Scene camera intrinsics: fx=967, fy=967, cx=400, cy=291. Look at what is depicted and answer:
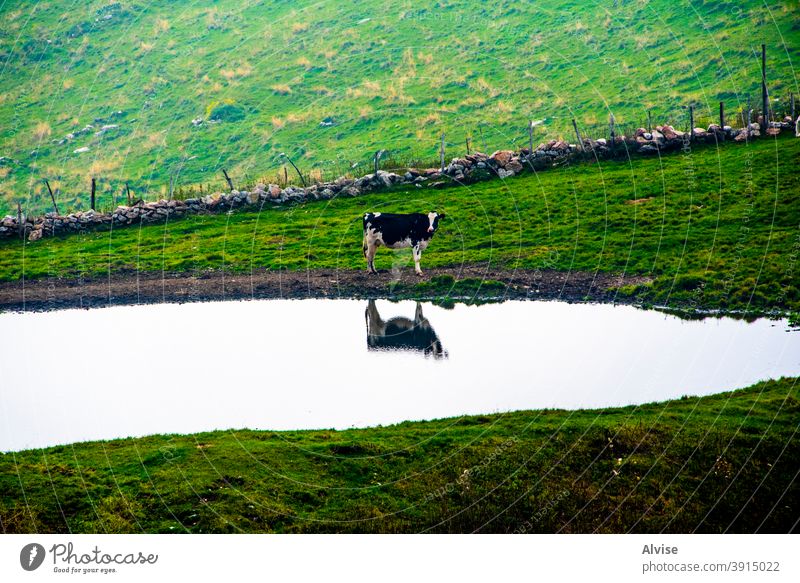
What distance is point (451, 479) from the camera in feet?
59.8

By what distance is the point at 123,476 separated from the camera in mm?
18594

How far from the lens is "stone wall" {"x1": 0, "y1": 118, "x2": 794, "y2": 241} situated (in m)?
43.5

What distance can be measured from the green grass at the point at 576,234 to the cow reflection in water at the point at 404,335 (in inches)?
240

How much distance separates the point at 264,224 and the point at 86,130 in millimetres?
31516

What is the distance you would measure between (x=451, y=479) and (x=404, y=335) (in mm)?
11706

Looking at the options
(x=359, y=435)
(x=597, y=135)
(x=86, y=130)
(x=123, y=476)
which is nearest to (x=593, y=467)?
(x=359, y=435)

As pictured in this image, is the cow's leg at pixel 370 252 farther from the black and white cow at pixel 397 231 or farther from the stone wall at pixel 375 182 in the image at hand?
the stone wall at pixel 375 182

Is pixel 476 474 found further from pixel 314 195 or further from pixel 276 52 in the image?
pixel 276 52

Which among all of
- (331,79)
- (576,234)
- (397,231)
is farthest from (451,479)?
(331,79)

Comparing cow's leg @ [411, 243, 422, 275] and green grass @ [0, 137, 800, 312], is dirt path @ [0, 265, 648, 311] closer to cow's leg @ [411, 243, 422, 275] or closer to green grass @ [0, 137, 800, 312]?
cow's leg @ [411, 243, 422, 275]

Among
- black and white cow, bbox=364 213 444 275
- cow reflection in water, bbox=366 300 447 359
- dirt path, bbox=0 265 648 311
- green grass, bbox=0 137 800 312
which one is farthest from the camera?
black and white cow, bbox=364 213 444 275

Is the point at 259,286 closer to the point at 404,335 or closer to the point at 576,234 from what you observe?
the point at 404,335

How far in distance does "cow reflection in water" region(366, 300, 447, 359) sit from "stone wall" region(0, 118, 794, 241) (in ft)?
46.3

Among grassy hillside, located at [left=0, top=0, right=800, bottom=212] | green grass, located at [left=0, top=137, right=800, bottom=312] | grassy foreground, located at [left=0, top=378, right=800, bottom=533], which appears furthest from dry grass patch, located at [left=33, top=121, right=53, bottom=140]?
grassy foreground, located at [left=0, top=378, right=800, bottom=533]
